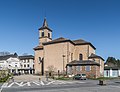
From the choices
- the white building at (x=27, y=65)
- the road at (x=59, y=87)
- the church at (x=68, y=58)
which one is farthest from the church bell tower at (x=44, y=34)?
the road at (x=59, y=87)

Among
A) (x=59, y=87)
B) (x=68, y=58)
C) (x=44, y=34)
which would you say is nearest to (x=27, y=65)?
(x=44, y=34)

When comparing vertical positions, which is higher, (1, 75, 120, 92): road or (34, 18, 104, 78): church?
(34, 18, 104, 78): church

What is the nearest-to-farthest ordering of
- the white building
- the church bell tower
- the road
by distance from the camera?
the road < the church bell tower < the white building

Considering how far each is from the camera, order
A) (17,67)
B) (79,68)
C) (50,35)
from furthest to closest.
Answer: (17,67)
(50,35)
(79,68)

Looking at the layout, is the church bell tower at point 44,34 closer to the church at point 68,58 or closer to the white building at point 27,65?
the church at point 68,58

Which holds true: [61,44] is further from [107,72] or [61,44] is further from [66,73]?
[107,72]

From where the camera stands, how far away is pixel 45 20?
241ft

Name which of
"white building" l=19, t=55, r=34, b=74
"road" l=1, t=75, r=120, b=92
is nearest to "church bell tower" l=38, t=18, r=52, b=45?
"white building" l=19, t=55, r=34, b=74

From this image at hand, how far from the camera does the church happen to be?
52031 mm

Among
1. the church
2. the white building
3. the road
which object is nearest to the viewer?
the road

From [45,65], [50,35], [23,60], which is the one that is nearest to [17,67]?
[23,60]

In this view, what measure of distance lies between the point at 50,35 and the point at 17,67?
103 feet

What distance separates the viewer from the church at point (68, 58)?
52031mm

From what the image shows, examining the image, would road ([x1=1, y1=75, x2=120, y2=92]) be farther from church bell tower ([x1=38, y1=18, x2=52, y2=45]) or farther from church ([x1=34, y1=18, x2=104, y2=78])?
church bell tower ([x1=38, y1=18, x2=52, y2=45])
